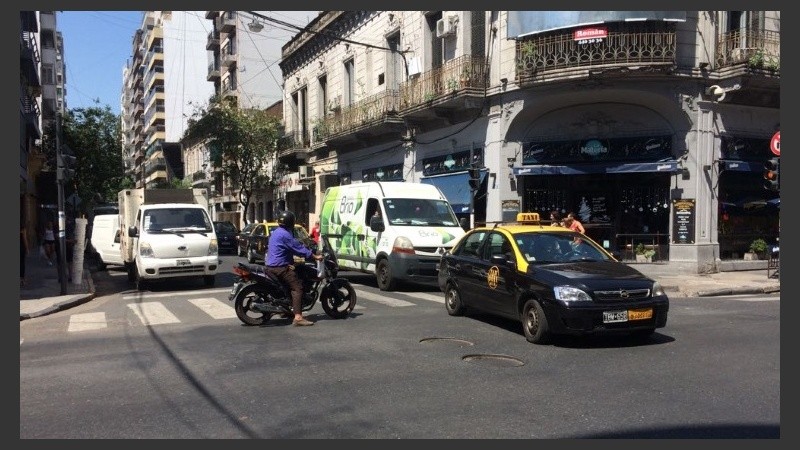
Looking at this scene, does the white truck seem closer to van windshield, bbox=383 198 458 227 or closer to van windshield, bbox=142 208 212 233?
van windshield, bbox=142 208 212 233

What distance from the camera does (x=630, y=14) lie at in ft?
55.3

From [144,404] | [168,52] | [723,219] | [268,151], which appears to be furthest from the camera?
[168,52]

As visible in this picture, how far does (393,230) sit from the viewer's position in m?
13.8

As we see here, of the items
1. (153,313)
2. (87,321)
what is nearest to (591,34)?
(153,313)

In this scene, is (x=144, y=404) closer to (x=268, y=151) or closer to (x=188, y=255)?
(x=188, y=255)

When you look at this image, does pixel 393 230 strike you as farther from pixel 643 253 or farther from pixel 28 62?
pixel 28 62

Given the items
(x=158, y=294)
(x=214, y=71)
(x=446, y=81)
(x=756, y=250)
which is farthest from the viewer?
(x=214, y=71)

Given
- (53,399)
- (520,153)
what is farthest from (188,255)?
(520,153)

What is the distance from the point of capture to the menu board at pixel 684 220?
17.7 metres

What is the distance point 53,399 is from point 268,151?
3216 centimetres

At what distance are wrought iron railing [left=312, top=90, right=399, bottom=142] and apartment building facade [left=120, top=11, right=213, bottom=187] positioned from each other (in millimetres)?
33532

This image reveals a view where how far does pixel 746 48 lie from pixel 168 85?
70.6m

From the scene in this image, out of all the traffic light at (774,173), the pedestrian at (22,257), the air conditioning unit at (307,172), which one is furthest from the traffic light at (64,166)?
the air conditioning unit at (307,172)

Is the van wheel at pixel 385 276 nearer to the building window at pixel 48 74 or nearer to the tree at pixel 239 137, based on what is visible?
the tree at pixel 239 137
